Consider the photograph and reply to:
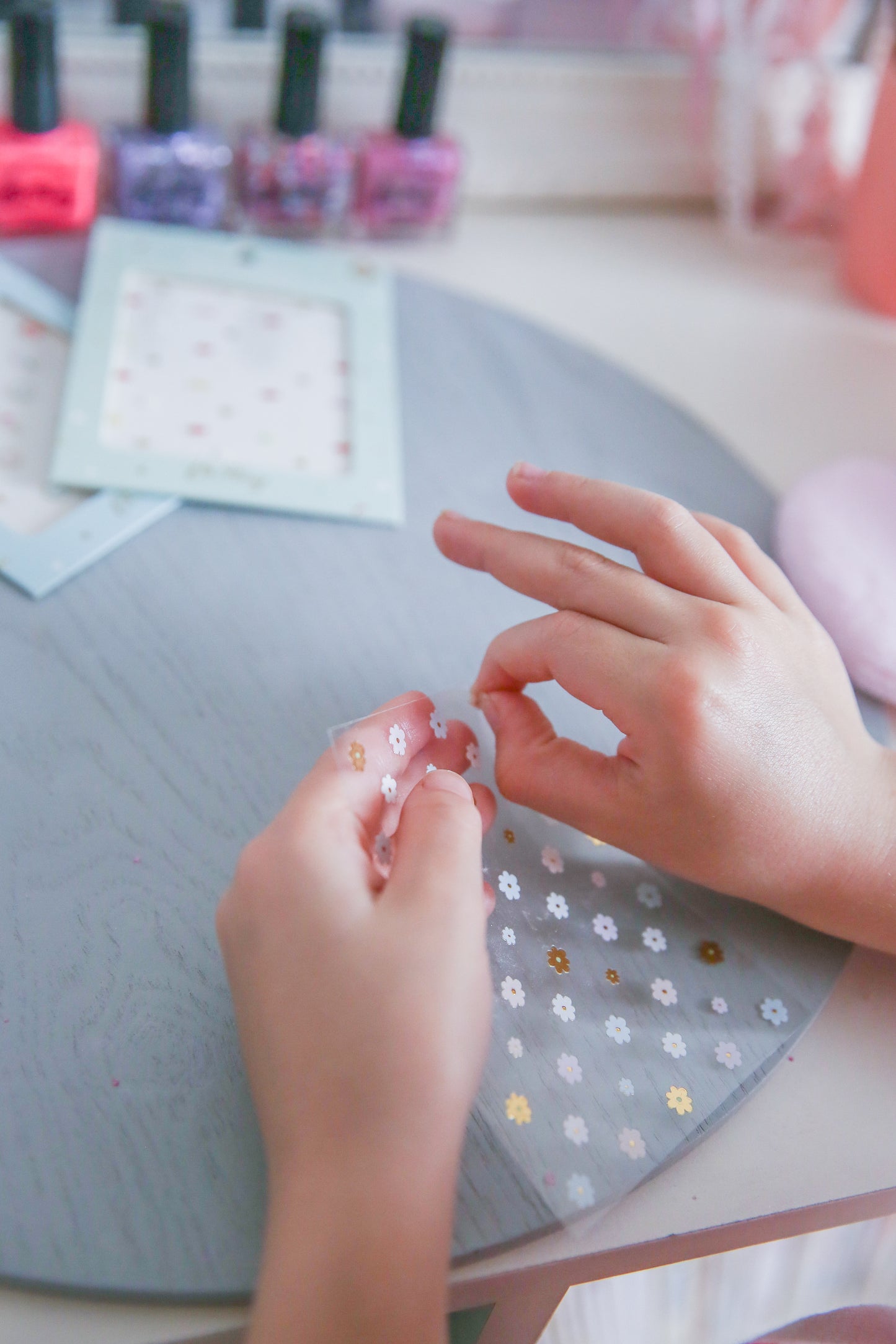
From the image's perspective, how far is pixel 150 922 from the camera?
16.1 inches

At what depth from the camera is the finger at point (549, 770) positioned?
1.40 feet

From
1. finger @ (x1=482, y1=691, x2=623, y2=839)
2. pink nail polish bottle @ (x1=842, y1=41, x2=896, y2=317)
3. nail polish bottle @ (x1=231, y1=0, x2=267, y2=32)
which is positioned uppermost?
nail polish bottle @ (x1=231, y1=0, x2=267, y2=32)

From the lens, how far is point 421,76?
0.71 m

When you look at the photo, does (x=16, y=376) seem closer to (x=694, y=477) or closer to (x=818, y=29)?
(x=694, y=477)

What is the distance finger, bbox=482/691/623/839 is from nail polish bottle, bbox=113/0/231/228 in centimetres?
46

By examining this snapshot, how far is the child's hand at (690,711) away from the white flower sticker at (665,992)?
0.04 m

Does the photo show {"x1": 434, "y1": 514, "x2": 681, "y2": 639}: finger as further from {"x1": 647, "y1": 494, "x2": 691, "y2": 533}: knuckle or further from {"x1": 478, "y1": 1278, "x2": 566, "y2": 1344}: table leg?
{"x1": 478, "y1": 1278, "x2": 566, "y2": 1344}: table leg

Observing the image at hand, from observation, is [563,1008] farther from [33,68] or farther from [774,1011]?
[33,68]

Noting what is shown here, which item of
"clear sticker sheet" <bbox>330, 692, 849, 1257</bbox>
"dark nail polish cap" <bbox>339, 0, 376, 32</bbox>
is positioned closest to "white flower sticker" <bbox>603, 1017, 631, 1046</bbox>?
"clear sticker sheet" <bbox>330, 692, 849, 1257</bbox>

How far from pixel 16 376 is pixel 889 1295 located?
2.19 ft

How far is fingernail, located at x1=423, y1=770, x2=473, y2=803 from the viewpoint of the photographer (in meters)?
0.40

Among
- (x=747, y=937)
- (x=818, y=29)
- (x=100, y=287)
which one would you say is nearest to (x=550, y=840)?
(x=747, y=937)

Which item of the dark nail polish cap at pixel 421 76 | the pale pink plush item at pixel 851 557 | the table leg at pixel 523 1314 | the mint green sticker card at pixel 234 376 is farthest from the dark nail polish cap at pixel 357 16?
the table leg at pixel 523 1314

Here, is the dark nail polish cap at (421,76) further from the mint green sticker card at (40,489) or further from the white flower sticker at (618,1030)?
the white flower sticker at (618,1030)
